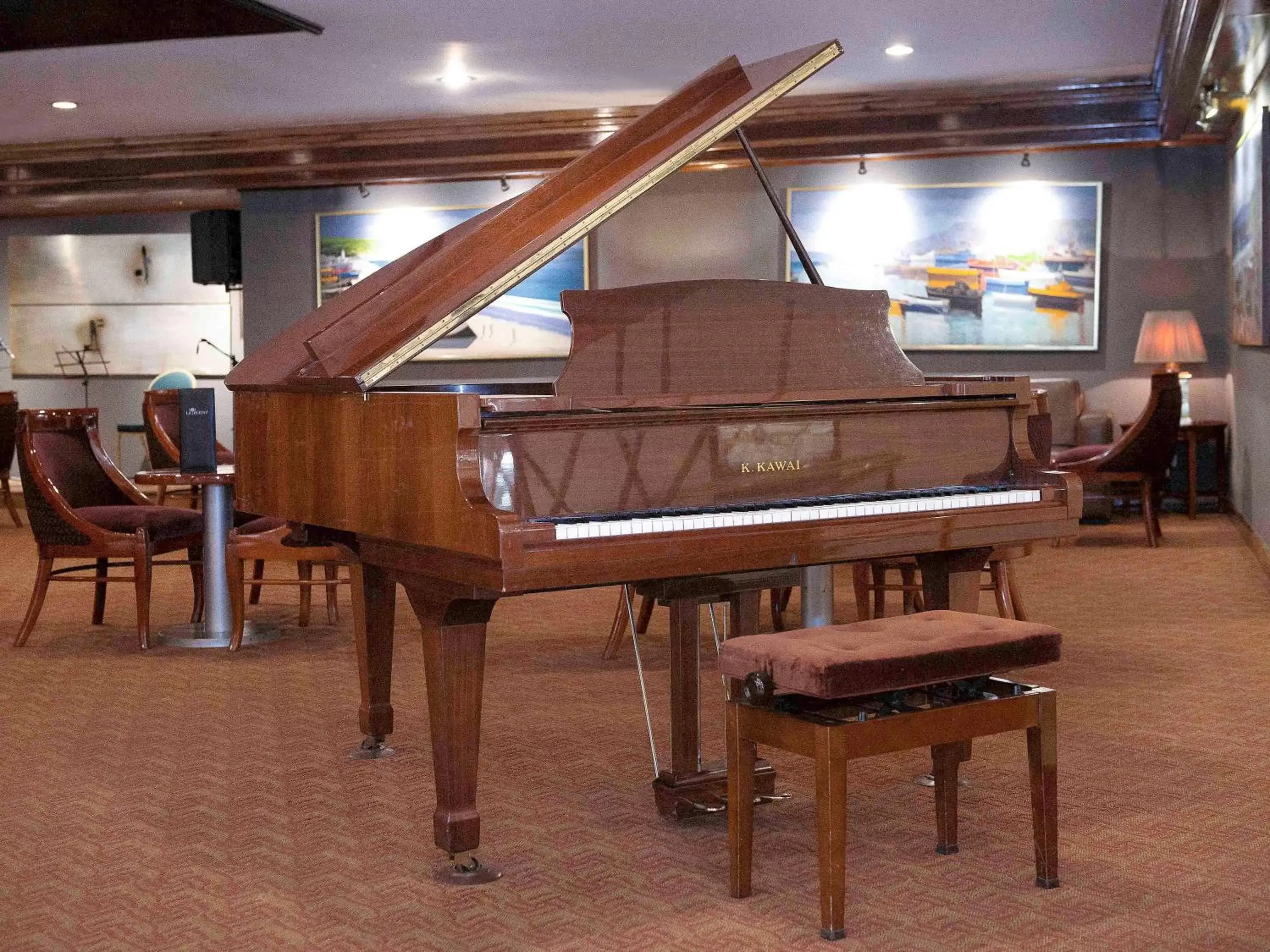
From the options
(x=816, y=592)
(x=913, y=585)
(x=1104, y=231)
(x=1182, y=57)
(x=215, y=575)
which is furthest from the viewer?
(x=1104, y=231)

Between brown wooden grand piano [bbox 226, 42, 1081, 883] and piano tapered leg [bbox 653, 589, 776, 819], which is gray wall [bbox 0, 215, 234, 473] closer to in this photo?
brown wooden grand piano [bbox 226, 42, 1081, 883]

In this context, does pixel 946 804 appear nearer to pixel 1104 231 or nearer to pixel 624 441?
pixel 624 441

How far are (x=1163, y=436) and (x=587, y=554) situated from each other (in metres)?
6.64

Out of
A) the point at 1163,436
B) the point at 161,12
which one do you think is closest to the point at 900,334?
the point at 1163,436

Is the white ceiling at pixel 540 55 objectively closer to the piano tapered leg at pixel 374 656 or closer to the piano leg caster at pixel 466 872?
the piano tapered leg at pixel 374 656

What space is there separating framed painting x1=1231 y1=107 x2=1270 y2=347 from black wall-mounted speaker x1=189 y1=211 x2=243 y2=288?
24.9 ft

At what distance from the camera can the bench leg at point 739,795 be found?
295 centimetres

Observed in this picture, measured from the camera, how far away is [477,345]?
11367mm

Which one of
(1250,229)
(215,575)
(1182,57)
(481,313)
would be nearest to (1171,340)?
(1250,229)

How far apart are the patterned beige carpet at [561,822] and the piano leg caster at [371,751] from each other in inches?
1.9

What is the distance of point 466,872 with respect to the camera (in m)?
3.20

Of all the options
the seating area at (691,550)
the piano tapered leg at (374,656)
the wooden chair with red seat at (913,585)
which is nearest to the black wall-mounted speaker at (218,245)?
the seating area at (691,550)

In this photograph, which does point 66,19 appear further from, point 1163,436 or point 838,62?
point 1163,436

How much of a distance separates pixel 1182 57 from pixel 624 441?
5.22 metres
